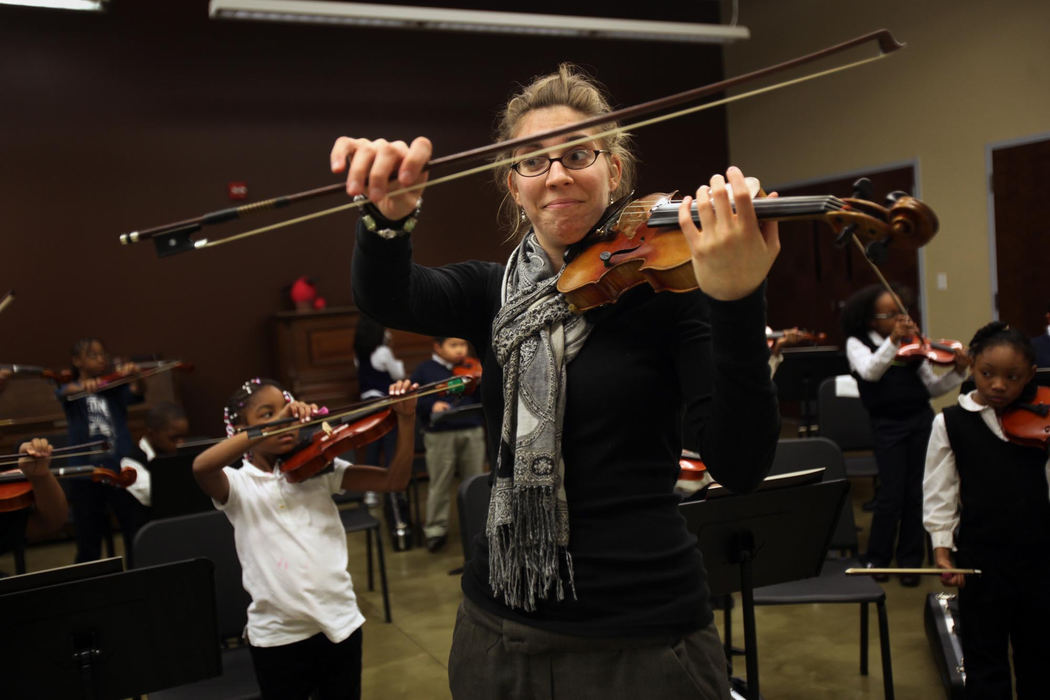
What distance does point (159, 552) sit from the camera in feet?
8.77

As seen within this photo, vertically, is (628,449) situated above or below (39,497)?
above

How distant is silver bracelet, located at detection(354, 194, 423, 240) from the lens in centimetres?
104

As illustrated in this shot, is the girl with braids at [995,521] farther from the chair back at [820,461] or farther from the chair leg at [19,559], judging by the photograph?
the chair leg at [19,559]

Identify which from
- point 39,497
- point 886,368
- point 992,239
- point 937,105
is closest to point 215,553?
point 39,497

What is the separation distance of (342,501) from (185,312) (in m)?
2.96

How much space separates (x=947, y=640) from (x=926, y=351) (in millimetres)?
1447

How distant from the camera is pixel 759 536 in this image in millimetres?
2262

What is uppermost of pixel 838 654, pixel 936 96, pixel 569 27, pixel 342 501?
pixel 569 27

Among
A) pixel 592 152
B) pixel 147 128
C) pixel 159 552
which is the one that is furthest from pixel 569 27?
pixel 592 152

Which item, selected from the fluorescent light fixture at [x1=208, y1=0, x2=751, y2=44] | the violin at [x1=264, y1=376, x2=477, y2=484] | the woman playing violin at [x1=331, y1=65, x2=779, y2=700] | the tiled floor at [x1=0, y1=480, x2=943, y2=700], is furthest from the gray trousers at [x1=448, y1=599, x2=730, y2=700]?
the fluorescent light fixture at [x1=208, y1=0, x2=751, y2=44]

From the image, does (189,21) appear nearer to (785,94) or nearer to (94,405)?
(94,405)

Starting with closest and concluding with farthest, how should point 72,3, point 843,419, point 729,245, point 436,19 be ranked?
point 729,245
point 843,419
point 72,3
point 436,19

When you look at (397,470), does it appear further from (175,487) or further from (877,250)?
(877,250)

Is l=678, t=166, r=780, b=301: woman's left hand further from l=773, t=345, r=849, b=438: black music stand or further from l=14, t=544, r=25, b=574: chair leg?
l=773, t=345, r=849, b=438: black music stand
